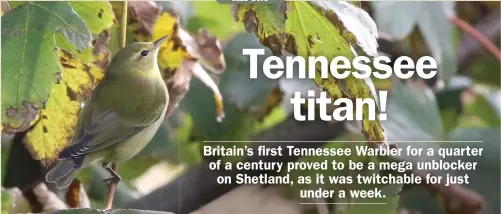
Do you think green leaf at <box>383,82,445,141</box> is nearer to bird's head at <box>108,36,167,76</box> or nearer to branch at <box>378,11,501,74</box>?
branch at <box>378,11,501,74</box>

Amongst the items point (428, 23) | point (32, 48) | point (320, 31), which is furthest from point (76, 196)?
point (428, 23)

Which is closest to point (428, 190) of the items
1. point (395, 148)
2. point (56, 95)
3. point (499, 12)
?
point (395, 148)

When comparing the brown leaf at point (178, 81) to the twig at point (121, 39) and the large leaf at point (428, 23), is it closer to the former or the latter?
the twig at point (121, 39)

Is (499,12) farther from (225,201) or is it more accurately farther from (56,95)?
(56,95)

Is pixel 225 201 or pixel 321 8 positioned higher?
pixel 321 8

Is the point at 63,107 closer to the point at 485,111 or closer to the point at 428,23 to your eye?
the point at 428,23

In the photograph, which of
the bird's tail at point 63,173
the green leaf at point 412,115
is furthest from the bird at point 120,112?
the green leaf at point 412,115
